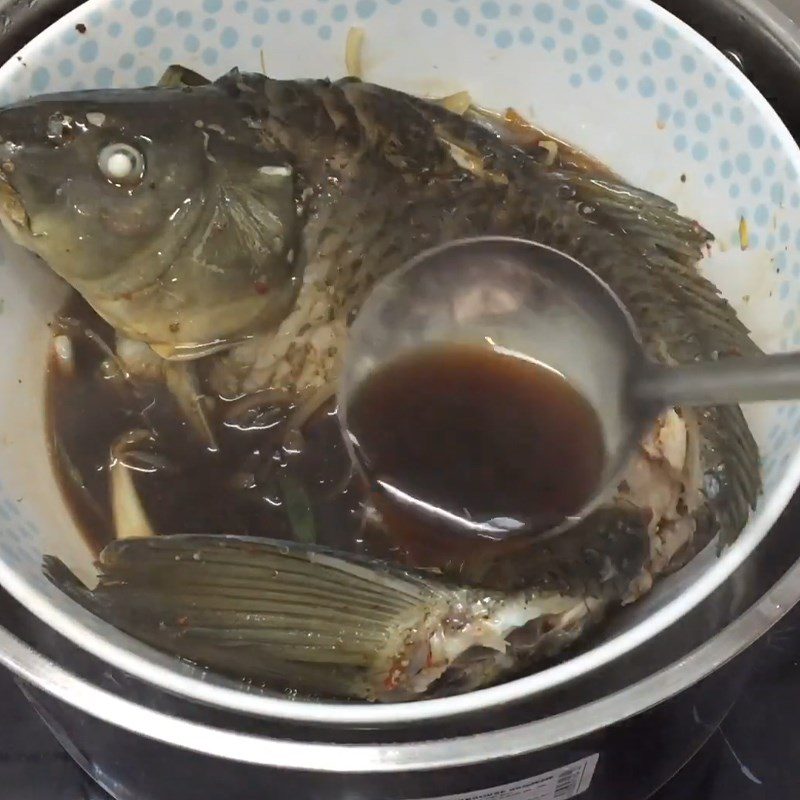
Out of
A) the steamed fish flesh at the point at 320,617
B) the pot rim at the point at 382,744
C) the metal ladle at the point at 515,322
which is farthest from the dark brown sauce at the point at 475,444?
the pot rim at the point at 382,744

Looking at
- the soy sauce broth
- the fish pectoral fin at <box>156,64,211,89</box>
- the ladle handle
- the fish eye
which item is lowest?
the soy sauce broth

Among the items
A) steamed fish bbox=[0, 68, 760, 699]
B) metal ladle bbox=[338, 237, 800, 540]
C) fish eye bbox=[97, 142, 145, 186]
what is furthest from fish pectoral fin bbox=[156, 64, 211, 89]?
metal ladle bbox=[338, 237, 800, 540]

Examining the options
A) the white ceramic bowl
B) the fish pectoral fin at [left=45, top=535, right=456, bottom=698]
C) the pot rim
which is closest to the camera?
the pot rim

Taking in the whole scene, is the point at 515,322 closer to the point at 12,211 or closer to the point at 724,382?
the point at 724,382

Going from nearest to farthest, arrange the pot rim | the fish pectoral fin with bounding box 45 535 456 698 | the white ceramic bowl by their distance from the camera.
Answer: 1. the pot rim
2. the fish pectoral fin with bounding box 45 535 456 698
3. the white ceramic bowl

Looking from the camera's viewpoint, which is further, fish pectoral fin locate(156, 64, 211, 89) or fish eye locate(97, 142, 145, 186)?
fish pectoral fin locate(156, 64, 211, 89)

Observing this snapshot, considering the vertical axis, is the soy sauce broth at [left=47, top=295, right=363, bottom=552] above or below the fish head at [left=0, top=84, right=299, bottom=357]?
below

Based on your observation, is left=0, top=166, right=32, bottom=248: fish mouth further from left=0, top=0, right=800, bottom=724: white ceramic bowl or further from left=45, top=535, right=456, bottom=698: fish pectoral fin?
left=45, top=535, right=456, bottom=698: fish pectoral fin

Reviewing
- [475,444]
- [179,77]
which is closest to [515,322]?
[475,444]
